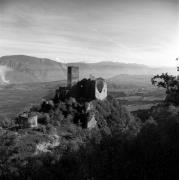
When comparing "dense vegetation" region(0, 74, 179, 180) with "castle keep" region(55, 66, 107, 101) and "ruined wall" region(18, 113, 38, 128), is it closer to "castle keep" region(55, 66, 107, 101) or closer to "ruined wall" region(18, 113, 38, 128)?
"ruined wall" region(18, 113, 38, 128)

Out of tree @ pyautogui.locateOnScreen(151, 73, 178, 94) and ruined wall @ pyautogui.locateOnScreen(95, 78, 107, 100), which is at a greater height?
tree @ pyautogui.locateOnScreen(151, 73, 178, 94)

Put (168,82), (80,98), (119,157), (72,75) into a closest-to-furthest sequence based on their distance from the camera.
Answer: (119,157), (168,82), (80,98), (72,75)

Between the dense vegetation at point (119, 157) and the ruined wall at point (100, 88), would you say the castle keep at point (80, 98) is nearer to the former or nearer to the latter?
the ruined wall at point (100, 88)

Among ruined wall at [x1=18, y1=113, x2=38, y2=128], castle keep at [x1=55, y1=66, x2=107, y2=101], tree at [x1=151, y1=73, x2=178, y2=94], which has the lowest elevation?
ruined wall at [x1=18, y1=113, x2=38, y2=128]

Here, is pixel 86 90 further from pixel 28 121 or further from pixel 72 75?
pixel 28 121

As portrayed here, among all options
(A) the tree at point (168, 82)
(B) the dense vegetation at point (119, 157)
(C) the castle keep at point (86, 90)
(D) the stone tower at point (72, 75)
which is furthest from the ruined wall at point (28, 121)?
(A) the tree at point (168, 82)

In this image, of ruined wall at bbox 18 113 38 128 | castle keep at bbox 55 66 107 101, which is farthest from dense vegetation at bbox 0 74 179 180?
castle keep at bbox 55 66 107 101

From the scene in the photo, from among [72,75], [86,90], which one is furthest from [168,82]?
[72,75]

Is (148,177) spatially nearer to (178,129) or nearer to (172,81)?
(178,129)

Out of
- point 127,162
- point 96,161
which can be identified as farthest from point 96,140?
point 127,162

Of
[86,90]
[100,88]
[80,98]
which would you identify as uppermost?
[100,88]

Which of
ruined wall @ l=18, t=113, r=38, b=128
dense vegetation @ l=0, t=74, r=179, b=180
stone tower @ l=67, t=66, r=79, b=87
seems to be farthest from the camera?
stone tower @ l=67, t=66, r=79, b=87

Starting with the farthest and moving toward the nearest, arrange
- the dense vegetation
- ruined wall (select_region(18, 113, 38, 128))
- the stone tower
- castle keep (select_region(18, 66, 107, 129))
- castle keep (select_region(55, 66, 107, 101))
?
the stone tower, castle keep (select_region(55, 66, 107, 101)), castle keep (select_region(18, 66, 107, 129)), ruined wall (select_region(18, 113, 38, 128)), the dense vegetation

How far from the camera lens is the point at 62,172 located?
11656 mm
